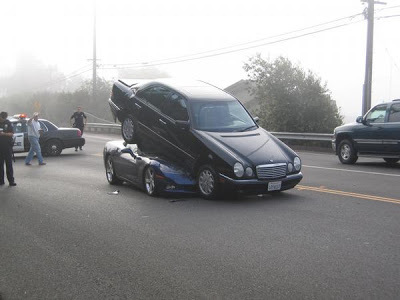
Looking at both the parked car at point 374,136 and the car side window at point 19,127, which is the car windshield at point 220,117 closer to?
the parked car at point 374,136

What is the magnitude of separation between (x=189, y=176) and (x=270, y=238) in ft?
10.6

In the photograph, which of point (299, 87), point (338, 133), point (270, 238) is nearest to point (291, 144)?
point (299, 87)

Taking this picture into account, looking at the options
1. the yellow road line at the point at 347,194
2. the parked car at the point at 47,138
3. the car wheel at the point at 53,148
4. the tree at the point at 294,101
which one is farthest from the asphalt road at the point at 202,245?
the tree at the point at 294,101

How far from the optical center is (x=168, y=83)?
35.8ft

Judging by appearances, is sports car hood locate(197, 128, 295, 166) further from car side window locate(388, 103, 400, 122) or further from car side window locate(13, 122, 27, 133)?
car side window locate(13, 122, 27, 133)

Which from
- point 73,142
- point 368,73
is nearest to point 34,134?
point 73,142

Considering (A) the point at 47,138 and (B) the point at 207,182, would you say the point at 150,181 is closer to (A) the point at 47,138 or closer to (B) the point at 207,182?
(B) the point at 207,182

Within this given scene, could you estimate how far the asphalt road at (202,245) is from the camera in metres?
4.91

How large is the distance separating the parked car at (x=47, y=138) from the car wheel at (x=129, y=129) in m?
8.75

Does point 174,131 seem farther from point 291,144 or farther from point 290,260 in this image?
point 291,144

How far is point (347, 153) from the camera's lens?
16062 millimetres

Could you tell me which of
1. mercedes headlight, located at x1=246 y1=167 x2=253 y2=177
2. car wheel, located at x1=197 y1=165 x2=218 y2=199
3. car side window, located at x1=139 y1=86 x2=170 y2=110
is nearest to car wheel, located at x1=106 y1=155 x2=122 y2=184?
car side window, located at x1=139 y1=86 x2=170 y2=110

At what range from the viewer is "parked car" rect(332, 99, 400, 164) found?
48.5 feet

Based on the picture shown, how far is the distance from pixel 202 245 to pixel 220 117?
4119 millimetres
